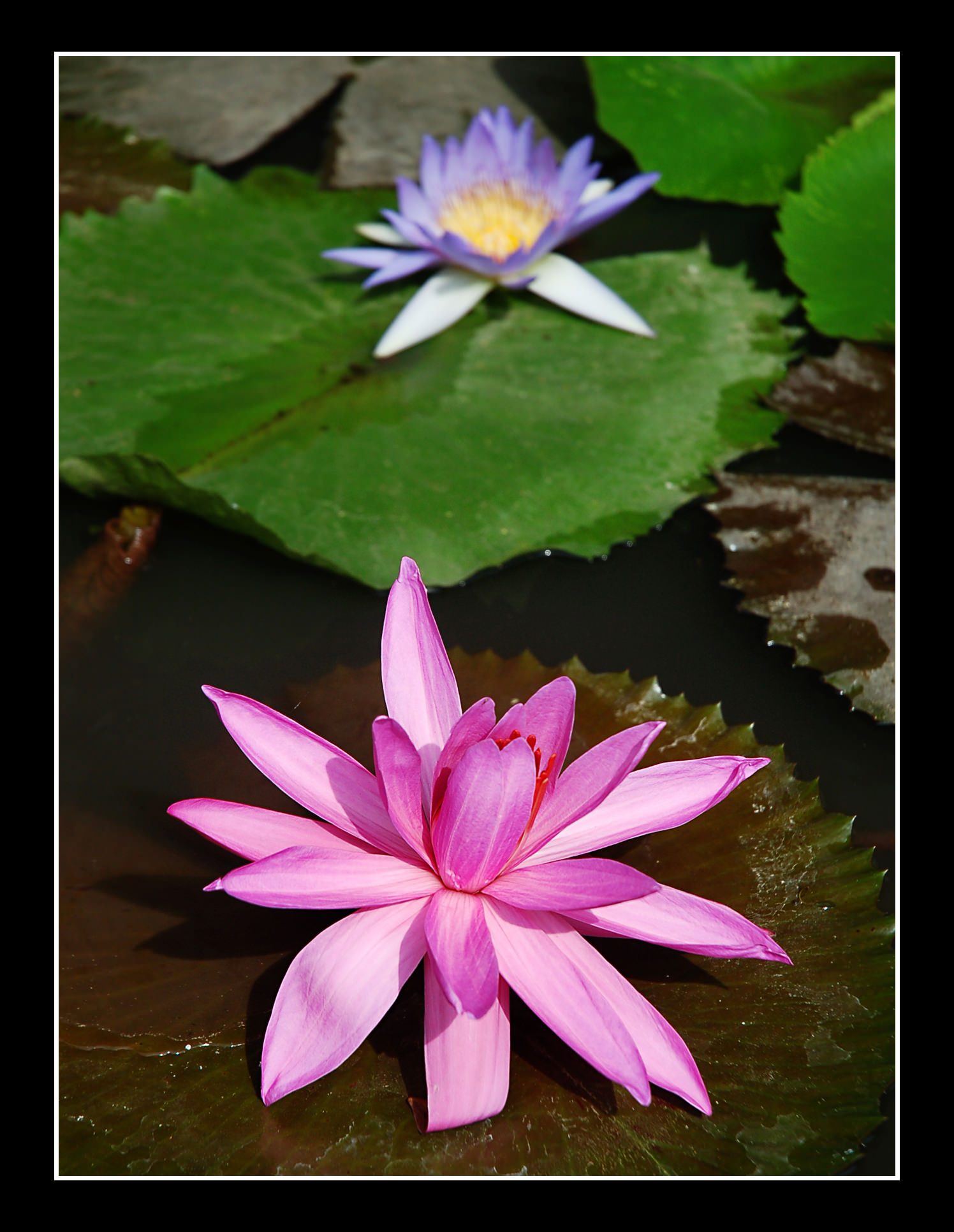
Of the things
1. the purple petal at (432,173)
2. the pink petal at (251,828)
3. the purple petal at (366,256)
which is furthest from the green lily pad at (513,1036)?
the purple petal at (432,173)

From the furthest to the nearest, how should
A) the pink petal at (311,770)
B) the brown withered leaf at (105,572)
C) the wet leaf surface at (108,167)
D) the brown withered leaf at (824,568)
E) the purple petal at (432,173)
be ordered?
the wet leaf surface at (108,167), the purple petal at (432,173), the brown withered leaf at (105,572), the brown withered leaf at (824,568), the pink petal at (311,770)

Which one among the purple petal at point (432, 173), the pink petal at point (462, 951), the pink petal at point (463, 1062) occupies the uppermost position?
the purple petal at point (432, 173)

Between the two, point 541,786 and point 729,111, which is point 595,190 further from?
point 541,786

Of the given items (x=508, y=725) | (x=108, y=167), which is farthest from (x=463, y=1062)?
(x=108, y=167)

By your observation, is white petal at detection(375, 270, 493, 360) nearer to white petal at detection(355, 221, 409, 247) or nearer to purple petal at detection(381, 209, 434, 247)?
purple petal at detection(381, 209, 434, 247)

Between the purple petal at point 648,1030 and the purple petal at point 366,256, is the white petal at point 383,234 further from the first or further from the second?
the purple petal at point 648,1030

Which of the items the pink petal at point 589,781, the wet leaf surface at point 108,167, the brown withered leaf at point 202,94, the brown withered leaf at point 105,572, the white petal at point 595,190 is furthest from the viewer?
the brown withered leaf at point 202,94

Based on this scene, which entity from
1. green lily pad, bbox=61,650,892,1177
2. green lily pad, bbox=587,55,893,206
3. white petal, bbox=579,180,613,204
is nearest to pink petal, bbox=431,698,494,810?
green lily pad, bbox=61,650,892,1177
